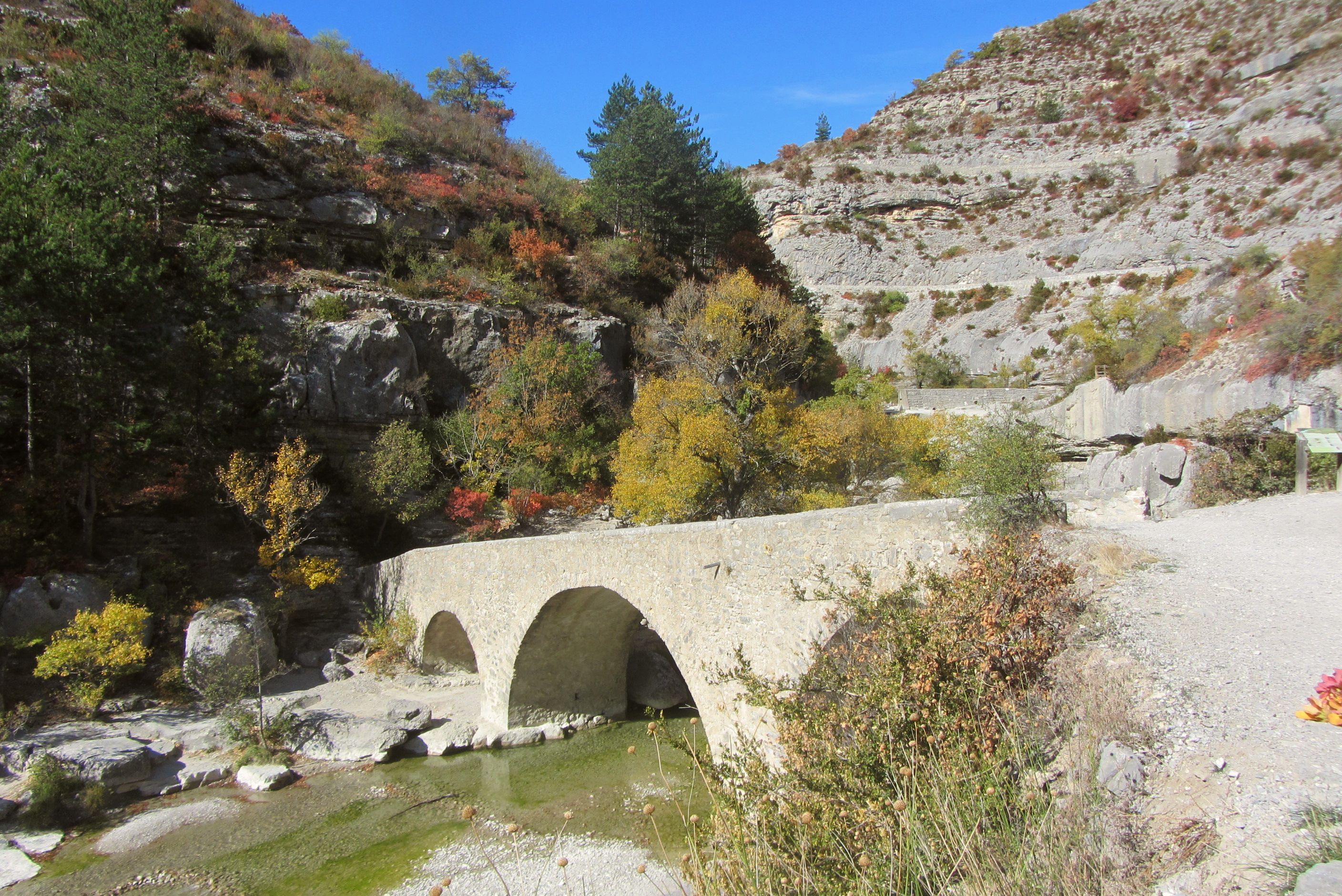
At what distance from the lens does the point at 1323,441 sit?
11.9m

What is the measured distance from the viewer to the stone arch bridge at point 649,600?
7883 mm

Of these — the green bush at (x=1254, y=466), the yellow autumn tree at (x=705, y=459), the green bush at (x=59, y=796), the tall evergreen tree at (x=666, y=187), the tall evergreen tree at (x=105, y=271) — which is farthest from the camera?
the tall evergreen tree at (x=666, y=187)

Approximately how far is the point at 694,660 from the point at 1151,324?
23.7 meters

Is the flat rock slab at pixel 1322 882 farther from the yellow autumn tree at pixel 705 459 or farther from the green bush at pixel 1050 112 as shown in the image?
the green bush at pixel 1050 112

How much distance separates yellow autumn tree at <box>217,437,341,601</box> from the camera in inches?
784

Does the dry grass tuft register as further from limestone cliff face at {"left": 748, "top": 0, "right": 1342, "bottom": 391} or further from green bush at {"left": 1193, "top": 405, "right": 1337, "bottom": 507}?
limestone cliff face at {"left": 748, "top": 0, "right": 1342, "bottom": 391}

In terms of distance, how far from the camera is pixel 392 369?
26953mm

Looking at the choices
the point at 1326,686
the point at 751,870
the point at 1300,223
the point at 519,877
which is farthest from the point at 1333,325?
the point at 1300,223

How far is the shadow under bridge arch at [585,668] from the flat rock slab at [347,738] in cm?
245

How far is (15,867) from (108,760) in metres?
2.53

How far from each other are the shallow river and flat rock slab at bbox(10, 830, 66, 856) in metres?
0.28

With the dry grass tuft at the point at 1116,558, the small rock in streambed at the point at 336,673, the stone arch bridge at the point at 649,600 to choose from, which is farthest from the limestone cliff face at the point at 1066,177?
the small rock in streambed at the point at 336,673

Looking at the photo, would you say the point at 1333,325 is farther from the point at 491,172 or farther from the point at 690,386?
the point at 491,172

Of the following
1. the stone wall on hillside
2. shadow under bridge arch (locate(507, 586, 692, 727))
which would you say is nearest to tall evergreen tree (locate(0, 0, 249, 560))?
shadow under bridge arch (locate(507, 586, 692, 727))
